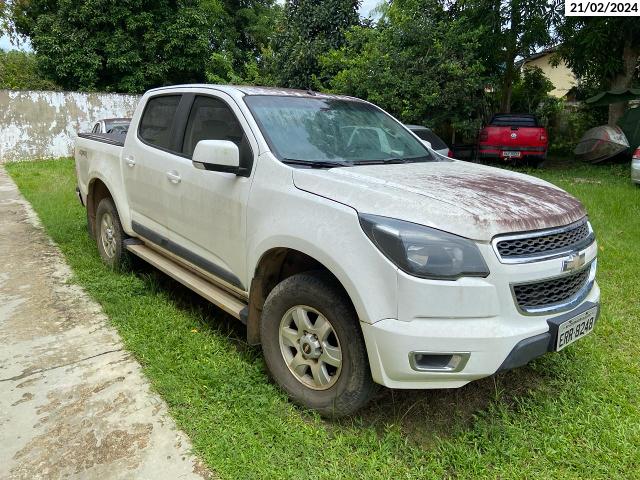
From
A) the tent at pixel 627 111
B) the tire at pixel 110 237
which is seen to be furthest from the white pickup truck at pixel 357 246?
the tent at pixel 627 111

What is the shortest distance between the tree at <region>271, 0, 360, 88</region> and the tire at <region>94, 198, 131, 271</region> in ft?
37.7

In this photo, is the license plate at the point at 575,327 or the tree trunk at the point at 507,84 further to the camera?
the tree trunk at the point at 507,84

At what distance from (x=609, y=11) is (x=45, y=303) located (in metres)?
14.9

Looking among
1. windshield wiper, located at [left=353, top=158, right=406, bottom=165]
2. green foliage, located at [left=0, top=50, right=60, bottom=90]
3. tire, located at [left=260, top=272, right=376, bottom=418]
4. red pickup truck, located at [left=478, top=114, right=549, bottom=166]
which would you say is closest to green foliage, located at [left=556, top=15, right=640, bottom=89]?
red pickup truck, located at [left=478, top=114, right=549, bottom=166]

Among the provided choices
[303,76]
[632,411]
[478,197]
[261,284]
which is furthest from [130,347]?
[303,76]

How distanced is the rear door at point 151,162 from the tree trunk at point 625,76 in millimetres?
14882

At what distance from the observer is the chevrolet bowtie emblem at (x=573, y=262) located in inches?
97.9

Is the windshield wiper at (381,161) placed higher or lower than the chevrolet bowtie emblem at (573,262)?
higher

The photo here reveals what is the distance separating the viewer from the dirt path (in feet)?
7.98

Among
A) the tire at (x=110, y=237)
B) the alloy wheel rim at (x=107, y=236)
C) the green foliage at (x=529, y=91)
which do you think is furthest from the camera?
the green foliage at (x=529, y=91)

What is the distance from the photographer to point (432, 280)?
221 cm

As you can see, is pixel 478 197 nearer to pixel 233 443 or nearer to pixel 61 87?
pixel 233 443

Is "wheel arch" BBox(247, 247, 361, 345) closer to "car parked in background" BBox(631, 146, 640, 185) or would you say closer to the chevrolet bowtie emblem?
the chevrolet bowtie emblem

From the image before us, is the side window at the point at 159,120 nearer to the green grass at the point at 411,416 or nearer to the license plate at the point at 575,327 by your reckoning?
the green grass at the point at 411,416
